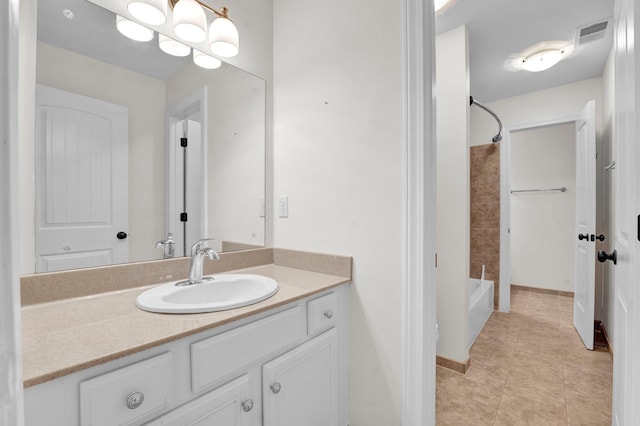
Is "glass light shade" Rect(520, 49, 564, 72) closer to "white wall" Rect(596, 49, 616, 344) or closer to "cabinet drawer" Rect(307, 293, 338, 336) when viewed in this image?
"white wall" Rect(596, 49, 616, 344)

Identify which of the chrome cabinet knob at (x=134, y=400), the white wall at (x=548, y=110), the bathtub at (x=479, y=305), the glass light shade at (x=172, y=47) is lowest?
the bathtub at (x=479, y=305)

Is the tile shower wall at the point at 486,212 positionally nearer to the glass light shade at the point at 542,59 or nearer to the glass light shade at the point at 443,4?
the glass light shade at the point at 542,59

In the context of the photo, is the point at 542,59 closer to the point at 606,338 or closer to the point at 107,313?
the point at 606,338

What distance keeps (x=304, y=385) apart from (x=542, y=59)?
10.3ft

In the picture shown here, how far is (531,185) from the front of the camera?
394cm

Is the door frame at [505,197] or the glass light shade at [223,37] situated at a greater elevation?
the glass light shade at [223,37]

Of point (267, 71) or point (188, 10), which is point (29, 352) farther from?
point (267, 71)

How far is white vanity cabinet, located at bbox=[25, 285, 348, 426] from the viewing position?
0.65 meters

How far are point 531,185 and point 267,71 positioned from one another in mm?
3906

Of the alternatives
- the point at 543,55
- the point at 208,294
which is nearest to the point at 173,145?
the point at 208,294

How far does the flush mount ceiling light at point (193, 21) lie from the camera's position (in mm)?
1217

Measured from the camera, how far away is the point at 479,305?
2650 mm

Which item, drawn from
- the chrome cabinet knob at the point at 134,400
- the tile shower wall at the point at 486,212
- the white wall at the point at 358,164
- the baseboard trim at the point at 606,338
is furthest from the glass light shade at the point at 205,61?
the baseboard trim at the point at 606,338

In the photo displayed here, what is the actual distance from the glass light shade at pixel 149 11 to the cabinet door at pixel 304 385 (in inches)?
58.0
